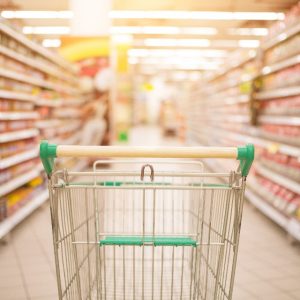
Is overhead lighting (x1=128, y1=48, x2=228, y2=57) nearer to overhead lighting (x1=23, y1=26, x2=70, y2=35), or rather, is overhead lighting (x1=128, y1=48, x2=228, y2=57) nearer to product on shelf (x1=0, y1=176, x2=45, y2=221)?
overhead lighting (x1=23, y1=26, x2=70, y2=35)

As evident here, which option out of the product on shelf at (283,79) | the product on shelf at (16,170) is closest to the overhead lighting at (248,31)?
the product on shelf at (283,79)

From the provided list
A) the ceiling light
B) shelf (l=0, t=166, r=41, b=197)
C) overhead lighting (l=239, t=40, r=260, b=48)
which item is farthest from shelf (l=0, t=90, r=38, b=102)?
overhead lighting (l=239, t=40, r=260, b=48)

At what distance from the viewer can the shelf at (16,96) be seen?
3.29 meters

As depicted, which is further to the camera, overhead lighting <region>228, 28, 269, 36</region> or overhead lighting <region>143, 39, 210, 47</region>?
overhead lighting <region>143, 39, 210, 47</region>

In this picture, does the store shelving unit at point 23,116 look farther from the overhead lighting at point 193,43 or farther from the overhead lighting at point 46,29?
the overhead lighting at point 193,43

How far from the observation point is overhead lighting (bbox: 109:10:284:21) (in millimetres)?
9836

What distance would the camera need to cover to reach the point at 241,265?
2830mm

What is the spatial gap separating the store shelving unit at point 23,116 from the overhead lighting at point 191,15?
504cm

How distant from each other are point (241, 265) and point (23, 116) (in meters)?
2.72

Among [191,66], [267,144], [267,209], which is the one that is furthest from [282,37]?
[191,66]

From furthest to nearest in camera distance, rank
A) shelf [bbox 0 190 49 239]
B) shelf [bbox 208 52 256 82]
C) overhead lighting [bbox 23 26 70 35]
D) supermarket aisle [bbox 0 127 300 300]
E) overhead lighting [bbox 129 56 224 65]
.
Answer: overhead lighting [bbox 129 56 224 65], overhead lighting [bbox 23 26 70 35], shelf [bbox 208 52 256 82], shelf [bbox 0 190 49 239], supermarket aisle [bbox 0 127 300 300]

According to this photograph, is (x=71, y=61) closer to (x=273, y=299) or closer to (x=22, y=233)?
(x=22, y=233)

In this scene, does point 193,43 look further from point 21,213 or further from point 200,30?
point 21,213

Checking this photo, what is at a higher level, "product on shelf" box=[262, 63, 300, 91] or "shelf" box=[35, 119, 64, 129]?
"product on shelf" box=[262, 63, 300, 91]
